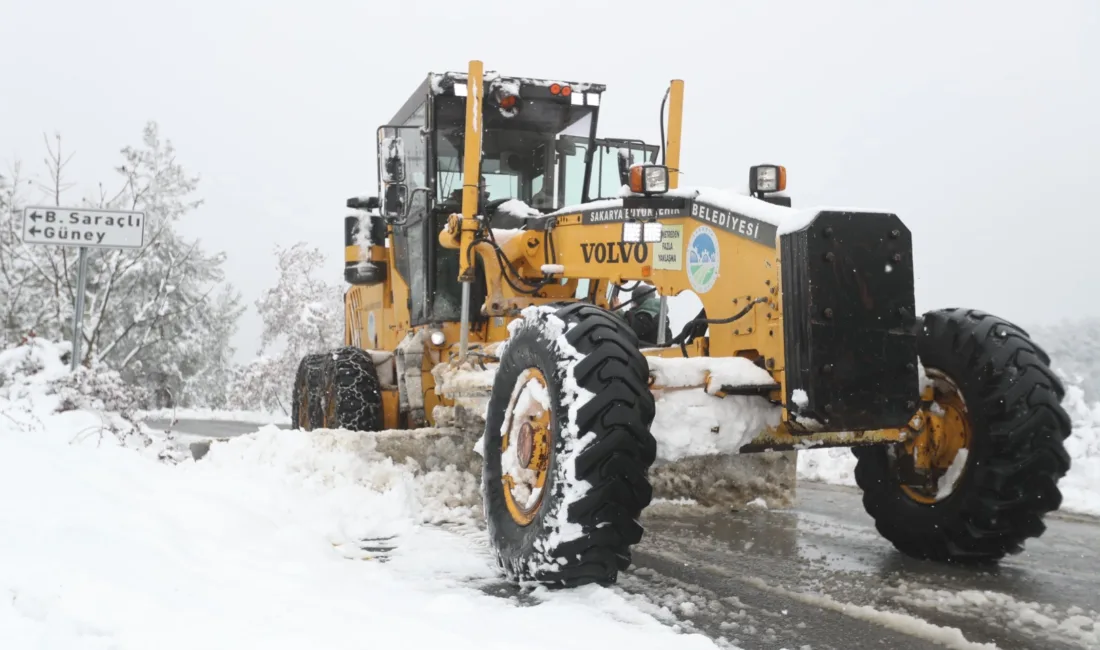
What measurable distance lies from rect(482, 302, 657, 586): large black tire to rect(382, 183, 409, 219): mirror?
11.7 ft

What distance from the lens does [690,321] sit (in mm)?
5020

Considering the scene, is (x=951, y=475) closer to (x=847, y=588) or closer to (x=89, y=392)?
(x=847, y=588)

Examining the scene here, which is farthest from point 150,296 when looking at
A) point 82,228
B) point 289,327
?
point 82,228

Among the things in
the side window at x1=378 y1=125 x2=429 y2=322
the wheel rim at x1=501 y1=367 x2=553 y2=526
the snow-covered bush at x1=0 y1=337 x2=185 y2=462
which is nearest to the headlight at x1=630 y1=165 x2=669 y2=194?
the wheel rim at x1=501 y1=367 x2=553 y2=526

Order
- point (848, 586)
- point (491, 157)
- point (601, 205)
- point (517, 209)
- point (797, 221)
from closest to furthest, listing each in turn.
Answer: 1. point (797, 221)
2. point (848, 586)
3. point (601, 205)
4. point (517, 209)
5. point (491, 157)

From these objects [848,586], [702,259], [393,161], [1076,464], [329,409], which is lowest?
[848,586]

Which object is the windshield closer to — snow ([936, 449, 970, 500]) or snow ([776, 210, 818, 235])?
snow ([776, 210, 818, 235])

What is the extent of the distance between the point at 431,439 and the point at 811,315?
10.4 feet

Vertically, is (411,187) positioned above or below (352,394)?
above

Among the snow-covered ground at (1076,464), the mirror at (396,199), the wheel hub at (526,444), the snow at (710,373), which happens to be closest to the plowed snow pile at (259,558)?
the wheel hub at (526,444)

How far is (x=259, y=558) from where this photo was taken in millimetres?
4281

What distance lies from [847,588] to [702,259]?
1701 millimetres

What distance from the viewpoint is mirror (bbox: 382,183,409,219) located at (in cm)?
742

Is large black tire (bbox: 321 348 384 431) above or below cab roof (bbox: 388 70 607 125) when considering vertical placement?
below
